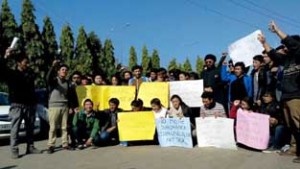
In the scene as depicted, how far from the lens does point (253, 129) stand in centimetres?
1117

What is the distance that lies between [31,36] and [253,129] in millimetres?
25943

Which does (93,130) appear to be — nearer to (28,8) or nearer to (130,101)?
(130,101)

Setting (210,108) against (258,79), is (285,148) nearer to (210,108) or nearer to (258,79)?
(258,79)

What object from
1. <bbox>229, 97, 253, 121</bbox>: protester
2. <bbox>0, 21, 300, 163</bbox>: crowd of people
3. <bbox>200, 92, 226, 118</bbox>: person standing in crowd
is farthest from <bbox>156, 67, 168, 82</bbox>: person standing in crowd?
<bbox>229, 97, 253, 121</bbox>: protester

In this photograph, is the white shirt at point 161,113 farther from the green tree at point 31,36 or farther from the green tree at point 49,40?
the green tree at point 49,40

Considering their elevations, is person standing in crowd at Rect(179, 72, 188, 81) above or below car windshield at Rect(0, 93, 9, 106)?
above

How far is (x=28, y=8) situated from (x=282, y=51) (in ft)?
89.4

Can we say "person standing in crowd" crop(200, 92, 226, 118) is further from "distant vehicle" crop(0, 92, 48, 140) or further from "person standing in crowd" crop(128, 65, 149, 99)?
"distant vehicle" crop(0, 92, 48, 140)

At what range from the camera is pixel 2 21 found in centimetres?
3341

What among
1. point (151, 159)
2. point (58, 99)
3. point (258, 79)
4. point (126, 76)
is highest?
point (126, 76)

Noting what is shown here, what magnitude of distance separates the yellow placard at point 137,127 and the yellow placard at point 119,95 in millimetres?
934

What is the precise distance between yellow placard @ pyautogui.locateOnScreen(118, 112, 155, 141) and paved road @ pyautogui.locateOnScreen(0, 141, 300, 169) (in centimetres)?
59

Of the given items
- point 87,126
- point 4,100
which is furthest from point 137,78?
point 4,100

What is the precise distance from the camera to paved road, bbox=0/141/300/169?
942 cm
